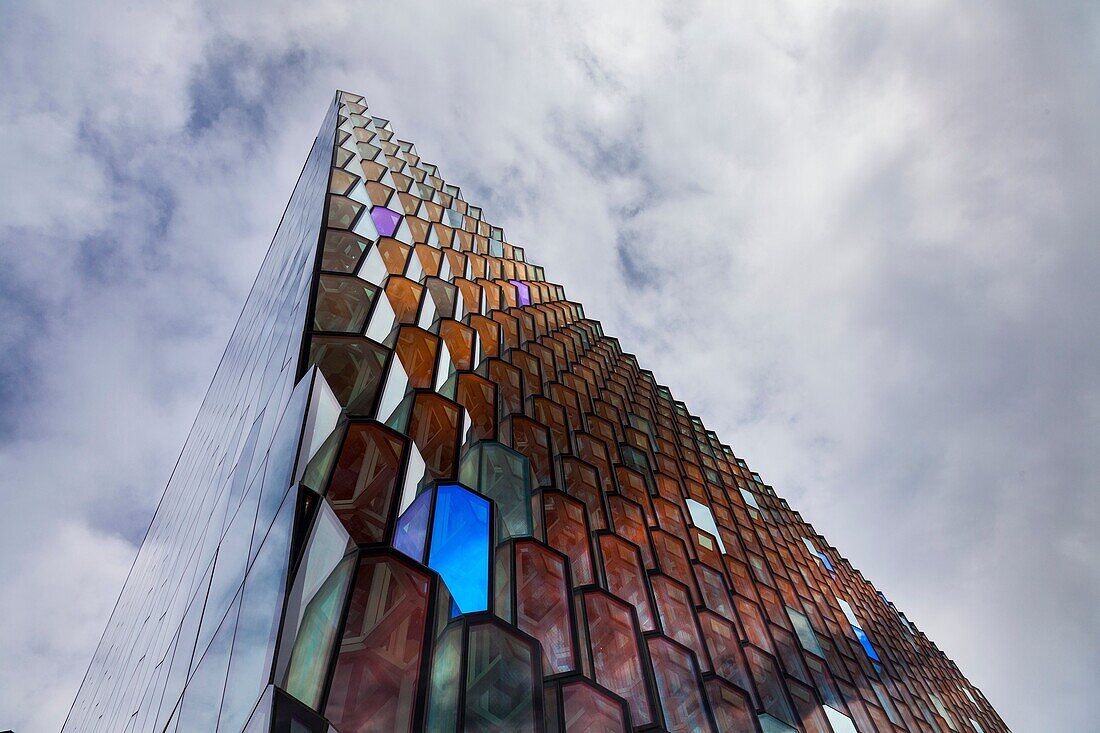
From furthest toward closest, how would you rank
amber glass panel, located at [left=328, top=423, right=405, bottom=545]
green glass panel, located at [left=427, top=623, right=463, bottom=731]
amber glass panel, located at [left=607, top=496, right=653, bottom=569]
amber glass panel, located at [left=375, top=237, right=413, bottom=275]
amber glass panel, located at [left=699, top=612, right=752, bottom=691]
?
amber glass panel, located at [left=607, top=496, right=653, bottom=569] → amber glass panel, located at [left=375, top=237, right=413, bottom=275] → amber glass panel, located at [left=699, top=612, right=752, bottom=691] → amber glass panel, located at [left=328, top=423, right=405, bottom=545] → green glass panel, located at [left=427, top=623, right=463, bottom=731]

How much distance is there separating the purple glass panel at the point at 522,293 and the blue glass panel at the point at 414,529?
13.1m

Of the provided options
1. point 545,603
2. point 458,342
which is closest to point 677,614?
point 545,603

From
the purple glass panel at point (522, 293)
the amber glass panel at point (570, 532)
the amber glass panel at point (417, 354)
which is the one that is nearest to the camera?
the amber glass panel at point (417, 354)

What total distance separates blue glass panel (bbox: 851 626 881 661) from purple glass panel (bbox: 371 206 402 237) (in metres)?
17.8

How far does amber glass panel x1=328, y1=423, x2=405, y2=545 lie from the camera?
460 centimetres

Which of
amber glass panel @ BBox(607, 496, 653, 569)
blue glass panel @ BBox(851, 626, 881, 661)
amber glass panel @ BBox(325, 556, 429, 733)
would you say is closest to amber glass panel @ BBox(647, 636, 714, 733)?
amber glass panel @ BBox(607, 496, 653, 569)

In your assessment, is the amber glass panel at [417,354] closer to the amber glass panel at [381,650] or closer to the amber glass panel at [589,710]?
A: the amber glass panel at [381,650]

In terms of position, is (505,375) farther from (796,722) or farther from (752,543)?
(752,543)

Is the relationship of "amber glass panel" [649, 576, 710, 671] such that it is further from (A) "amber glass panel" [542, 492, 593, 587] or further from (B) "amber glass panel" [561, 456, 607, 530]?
(A) "amber glass panel" [542, 492, 593, 587]

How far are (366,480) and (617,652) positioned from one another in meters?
3.96

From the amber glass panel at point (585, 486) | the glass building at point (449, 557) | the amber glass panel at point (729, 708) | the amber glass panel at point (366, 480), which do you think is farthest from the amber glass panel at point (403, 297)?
the amber glass panel at point (729, 708)

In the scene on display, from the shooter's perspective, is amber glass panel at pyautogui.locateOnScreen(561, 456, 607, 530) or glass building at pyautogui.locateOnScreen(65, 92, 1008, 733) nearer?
glass building at pyautogui.locateOnScreen(65, 92, 1008, 733)

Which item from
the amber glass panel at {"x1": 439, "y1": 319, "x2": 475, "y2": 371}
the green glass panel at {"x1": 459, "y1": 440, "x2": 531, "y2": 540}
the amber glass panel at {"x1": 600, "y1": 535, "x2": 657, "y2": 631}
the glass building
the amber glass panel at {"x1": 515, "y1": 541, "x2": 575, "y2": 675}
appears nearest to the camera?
the glass building

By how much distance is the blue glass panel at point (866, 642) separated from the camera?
54.9 feet
